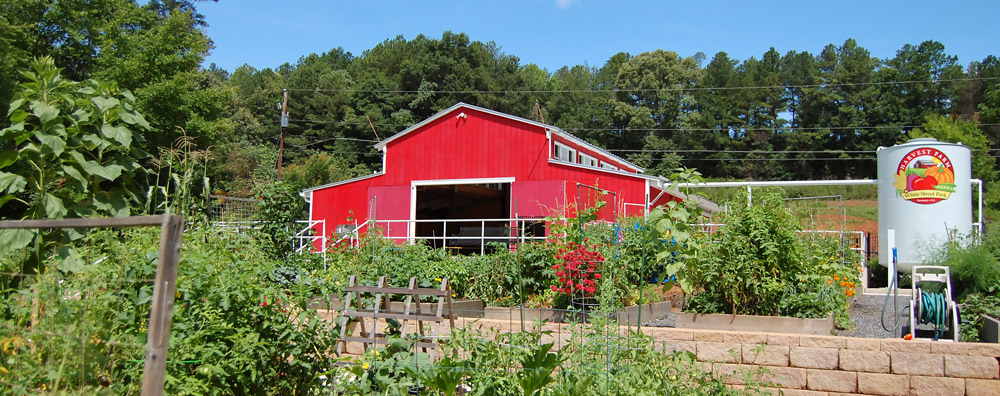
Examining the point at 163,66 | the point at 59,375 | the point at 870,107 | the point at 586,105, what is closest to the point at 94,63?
the point at 163,66

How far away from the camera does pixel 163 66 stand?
2581 cm

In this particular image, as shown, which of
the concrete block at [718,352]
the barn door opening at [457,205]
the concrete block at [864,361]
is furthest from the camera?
the barn door opening at [457,205]

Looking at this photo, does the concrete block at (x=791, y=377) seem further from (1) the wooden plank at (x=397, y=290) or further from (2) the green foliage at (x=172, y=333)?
(2) the green foliage at (x=172, y=333)

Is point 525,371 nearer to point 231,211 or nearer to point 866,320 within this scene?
point 866,320

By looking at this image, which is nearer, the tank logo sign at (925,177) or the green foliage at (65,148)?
the green foliage at (65,148)

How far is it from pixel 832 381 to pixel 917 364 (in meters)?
0.68

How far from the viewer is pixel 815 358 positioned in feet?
18.3

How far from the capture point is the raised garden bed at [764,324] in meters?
6.36

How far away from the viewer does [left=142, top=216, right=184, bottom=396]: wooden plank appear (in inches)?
82.2

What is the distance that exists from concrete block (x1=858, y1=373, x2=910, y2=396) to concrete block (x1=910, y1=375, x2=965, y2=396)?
2.1 inches

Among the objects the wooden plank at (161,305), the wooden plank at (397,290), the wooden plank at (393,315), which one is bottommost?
the wooden plank at (393,315)

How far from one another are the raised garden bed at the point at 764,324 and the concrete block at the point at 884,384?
35.8 inches

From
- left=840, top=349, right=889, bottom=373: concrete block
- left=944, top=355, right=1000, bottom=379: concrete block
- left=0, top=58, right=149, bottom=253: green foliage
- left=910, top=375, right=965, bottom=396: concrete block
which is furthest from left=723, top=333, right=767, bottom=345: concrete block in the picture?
left=0, top=58, right=149, bottom=253: green foliage

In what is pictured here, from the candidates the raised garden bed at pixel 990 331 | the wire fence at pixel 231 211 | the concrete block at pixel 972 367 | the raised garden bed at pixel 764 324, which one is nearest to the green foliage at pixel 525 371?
the raised garden bed at pixel 764 324
